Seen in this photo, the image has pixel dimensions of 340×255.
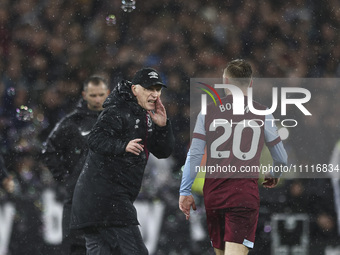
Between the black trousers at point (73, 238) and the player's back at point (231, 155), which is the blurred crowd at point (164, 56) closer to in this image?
the black trousers at point (73, 238)

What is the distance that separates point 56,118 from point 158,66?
1.11 metres

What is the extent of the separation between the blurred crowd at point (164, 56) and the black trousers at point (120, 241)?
2311mm

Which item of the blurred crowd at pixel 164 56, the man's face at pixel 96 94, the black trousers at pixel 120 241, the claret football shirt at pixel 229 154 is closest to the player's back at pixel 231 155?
the claret football shirt at pixel 229 154

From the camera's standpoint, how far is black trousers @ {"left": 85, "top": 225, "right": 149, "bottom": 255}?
416 cm

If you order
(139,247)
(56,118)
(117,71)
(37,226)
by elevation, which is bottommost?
(139,247)

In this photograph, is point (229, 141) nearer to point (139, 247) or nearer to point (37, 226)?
point (139, 247)

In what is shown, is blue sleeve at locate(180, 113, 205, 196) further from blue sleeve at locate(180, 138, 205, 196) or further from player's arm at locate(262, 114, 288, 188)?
player's arm at locate(262, 114, 288, 188)

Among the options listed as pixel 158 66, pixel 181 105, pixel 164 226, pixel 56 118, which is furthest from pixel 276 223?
pixel 56 118

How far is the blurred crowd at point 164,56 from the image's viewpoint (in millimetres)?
6684

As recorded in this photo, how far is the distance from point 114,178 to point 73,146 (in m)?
1.44

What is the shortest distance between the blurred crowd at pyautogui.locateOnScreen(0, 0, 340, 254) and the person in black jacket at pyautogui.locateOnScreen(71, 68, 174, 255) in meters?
2.31

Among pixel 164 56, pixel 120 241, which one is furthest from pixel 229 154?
pixel 164 56

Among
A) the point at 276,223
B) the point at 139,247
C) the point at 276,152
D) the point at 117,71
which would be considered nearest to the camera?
the point at 139,247

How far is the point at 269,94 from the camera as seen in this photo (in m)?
6.80
